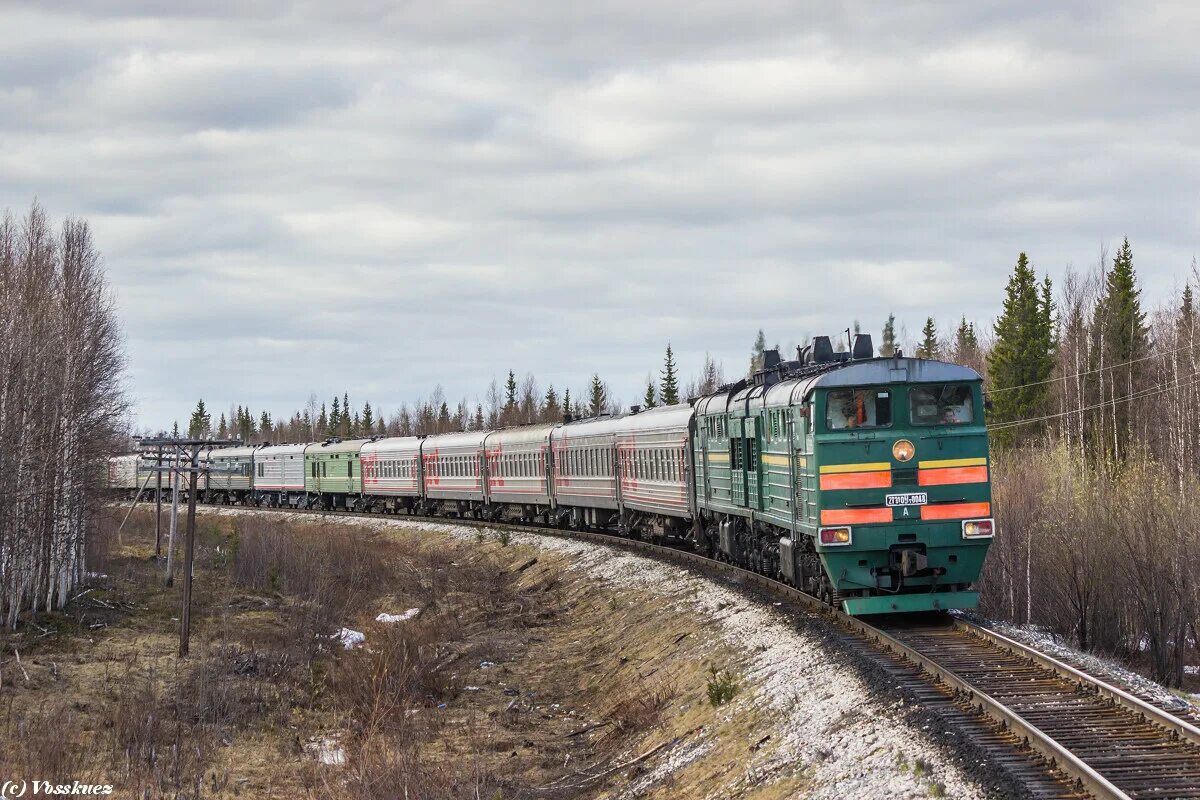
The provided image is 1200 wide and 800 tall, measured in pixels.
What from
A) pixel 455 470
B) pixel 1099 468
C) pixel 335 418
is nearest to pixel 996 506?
pixel 1099 468

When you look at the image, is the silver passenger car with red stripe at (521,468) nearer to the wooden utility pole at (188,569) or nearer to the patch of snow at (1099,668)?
the wooden utility pole at (188,569)

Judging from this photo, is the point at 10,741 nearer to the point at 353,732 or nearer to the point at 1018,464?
the point at 353,732

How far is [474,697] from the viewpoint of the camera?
21828 millimetres

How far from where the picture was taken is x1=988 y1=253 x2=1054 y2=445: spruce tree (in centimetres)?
7606

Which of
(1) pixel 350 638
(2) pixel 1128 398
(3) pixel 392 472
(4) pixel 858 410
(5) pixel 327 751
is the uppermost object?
(2) pixel 1128 398

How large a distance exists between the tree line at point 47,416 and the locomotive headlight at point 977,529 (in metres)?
19.1

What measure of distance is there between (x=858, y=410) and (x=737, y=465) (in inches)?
263

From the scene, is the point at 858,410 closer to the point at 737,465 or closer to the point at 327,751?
the point at 737,465

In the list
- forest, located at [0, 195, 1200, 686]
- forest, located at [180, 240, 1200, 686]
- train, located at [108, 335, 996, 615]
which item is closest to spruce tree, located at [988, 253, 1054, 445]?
forest, located at [180, 240, 1200, 686]

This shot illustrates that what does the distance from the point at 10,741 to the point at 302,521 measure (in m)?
46.5

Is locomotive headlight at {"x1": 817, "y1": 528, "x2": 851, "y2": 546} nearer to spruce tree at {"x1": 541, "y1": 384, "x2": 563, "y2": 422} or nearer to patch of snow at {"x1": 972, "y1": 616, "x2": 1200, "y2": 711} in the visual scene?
patch of snow at {"x1": 972, "y1": 616, "x2": 1200, "y2": 711}

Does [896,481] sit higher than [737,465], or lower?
lower

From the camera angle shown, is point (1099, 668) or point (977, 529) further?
point (977, 529)

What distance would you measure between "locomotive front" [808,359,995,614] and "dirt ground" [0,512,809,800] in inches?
93.4
